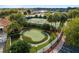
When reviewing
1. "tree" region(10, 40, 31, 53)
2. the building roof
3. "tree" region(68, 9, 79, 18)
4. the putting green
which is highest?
"tree" region(68, 9, 79, 18)

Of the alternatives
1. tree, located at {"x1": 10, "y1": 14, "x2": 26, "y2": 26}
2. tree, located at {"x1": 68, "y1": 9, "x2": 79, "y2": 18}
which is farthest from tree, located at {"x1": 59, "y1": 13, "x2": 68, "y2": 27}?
tree, located at {"x1": 10, "y1": 14, "x2": 26, "y2": 26}

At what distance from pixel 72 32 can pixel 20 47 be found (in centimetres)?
42

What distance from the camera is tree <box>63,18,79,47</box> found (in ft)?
4.50

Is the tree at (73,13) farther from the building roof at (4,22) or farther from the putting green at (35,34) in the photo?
the building roof at (4,22)

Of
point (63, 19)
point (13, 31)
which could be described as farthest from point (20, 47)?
point (63, 19)

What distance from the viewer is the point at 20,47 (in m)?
1.35

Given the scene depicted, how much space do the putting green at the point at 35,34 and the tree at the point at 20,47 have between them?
68 millimetres

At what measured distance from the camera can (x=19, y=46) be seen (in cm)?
A: 135

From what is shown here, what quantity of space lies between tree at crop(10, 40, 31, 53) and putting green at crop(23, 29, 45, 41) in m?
0.07

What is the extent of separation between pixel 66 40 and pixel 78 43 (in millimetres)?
96

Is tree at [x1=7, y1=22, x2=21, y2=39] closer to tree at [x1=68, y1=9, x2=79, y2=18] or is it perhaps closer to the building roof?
the building roof

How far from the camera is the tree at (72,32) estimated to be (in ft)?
4.50

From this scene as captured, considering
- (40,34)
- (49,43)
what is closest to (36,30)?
(40,34)

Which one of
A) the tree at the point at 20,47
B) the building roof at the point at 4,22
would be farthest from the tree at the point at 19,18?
the tree at the point at 20,47
